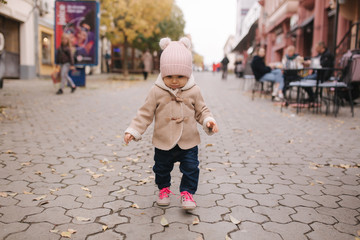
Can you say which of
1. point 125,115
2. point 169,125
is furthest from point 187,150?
point 125,115

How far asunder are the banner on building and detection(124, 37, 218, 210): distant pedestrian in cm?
1190

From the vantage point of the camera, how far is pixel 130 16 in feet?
68.9

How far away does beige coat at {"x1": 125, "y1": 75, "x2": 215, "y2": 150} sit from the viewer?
2980 millimetres

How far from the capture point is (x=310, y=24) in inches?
802

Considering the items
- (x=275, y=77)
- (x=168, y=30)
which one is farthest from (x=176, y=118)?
Answer: (x=168, y=30)

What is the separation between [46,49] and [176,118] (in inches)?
861

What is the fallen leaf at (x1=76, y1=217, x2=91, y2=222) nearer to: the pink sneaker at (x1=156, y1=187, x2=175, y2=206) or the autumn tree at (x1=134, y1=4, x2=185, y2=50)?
the pink sneaker at (x1=156, y1=187, x2=175, y2=206)

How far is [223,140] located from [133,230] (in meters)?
3.48

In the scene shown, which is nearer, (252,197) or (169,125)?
(169,125)

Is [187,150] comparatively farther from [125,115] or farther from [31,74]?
[31,74]

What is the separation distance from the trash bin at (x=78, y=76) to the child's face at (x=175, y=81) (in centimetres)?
1301

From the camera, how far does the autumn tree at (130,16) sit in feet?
67.5

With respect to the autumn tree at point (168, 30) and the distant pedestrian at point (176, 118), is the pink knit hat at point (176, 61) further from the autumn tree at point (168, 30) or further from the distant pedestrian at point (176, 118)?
the autumn tree at point (168, 30)

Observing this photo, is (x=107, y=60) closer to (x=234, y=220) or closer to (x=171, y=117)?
(x=171, y=117)
